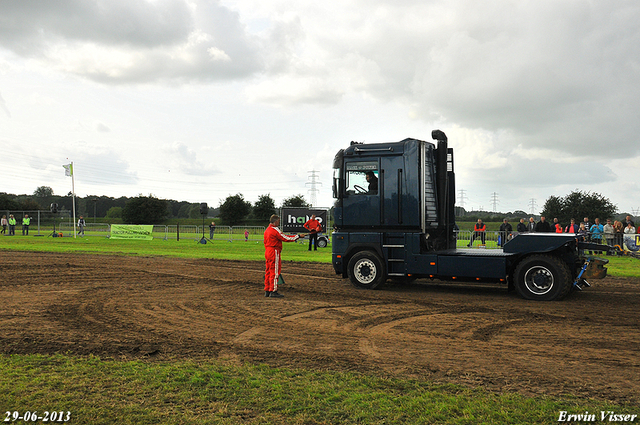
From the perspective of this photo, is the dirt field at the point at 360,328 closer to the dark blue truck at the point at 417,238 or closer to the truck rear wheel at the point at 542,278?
the truck rear wheel at the point at 542,278

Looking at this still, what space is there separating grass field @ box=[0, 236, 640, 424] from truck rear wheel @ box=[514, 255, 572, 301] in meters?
5.69

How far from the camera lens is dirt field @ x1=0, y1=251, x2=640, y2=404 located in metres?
5.43

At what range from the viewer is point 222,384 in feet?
15.7

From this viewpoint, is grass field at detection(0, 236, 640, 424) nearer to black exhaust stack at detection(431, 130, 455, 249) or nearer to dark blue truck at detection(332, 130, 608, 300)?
dark blue truck at detection(332, 130, 608, 300)

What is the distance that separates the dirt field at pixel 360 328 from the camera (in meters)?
5.43

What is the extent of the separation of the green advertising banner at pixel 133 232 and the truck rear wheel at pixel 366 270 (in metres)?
28.6

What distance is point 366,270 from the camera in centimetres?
1134

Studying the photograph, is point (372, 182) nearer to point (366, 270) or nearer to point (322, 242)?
point (366, 270)

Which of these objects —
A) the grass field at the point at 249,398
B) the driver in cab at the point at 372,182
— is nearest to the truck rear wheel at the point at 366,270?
the driver in cab at the point at 372,182

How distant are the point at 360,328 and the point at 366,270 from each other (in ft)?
13.0

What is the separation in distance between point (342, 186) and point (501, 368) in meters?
6.56

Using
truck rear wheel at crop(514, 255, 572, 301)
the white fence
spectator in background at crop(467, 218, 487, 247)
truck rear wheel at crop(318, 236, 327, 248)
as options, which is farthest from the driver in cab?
the white fence

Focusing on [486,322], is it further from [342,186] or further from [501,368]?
[342,186]

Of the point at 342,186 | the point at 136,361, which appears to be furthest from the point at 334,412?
the point at 342,186
